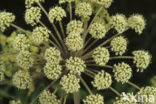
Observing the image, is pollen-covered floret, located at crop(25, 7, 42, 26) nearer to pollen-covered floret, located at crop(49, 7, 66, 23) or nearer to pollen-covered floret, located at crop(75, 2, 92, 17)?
pollen-covered floret, located at crop(49, 7, 66, 23)

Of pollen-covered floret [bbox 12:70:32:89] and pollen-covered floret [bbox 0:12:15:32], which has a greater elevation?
pollen-covered floret [bbox 0:12:15:32]

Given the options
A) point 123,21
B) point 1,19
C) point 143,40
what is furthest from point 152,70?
point 1,19

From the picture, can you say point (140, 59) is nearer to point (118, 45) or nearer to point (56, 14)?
point (118, 45)

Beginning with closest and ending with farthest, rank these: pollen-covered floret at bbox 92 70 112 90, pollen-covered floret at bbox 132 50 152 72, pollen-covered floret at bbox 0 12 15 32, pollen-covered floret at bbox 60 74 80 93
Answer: pollen-covered floret at bbox 60 74 80 93
pollen-covered floret at bbox 92 70 112 90
pollen-covered floret at bbox 132 50 152 72
pollen-covered floret at bbox 0 12 15 32

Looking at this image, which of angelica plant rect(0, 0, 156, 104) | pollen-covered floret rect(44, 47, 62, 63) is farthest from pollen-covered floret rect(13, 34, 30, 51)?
pollen-covered floret rect(44, 47, 62, 63)

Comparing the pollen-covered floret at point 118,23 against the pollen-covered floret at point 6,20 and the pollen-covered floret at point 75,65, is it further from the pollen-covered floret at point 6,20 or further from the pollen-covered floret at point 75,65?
the pollen-covered floret at point 6,20

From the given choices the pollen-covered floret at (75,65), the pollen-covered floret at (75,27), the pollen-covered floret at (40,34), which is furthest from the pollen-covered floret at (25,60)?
the pollen-covered floret at (75,27)
